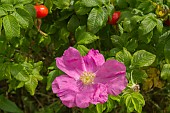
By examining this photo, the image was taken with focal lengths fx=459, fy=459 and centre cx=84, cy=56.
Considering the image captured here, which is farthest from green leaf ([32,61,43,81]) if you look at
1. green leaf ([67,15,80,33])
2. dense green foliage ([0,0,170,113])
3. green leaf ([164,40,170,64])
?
green leaf ([164,40,170,64])

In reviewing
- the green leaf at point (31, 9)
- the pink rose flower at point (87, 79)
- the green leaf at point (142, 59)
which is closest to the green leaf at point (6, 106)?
the green leaf at point (31, 9)

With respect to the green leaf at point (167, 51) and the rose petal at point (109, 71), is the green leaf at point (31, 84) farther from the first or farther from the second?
the green leaf at point (167, 51)

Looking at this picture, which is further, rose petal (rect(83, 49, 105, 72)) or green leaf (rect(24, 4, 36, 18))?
green leaf (rect(24, 4, 36, 18))

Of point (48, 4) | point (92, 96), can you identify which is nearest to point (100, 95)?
point (92, 96)

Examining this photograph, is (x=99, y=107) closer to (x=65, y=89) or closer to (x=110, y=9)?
(x=65, y=89)

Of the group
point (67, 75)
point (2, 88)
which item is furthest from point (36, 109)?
point (67, 75)

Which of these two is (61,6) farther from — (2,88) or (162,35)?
(2,88)

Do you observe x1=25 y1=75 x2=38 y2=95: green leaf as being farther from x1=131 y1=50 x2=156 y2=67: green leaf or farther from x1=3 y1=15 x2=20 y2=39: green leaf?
x1=131 y1=50 x2=156 y2=67: green leaf
